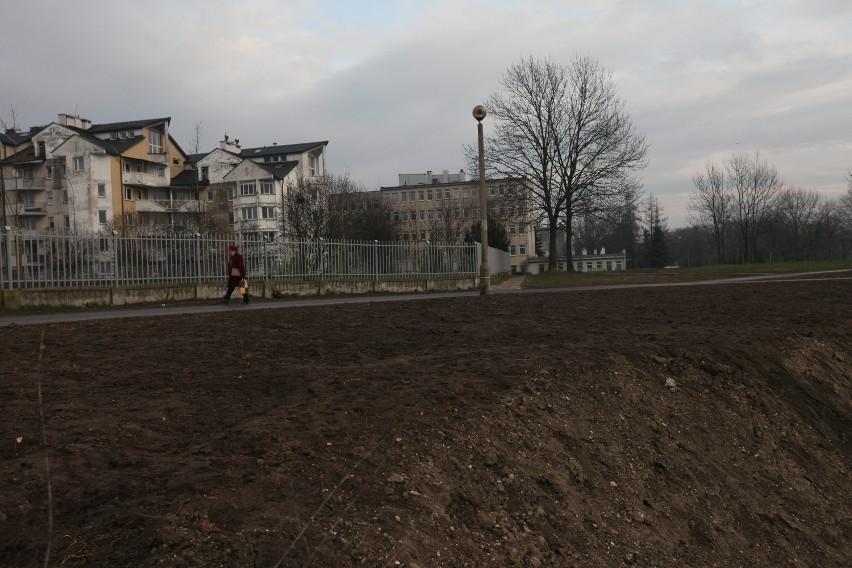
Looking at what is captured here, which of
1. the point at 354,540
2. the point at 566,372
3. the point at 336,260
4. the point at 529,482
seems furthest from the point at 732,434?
the point at 336,260

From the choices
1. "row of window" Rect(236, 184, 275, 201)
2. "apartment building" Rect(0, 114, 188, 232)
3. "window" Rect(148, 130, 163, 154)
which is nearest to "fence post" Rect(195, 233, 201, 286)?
"apartment building" Rect(0, 114, 188, 232)

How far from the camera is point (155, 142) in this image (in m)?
65.4

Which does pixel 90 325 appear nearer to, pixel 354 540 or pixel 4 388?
pixel 4 388

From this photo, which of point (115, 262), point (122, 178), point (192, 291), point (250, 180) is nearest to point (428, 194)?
point (250, 180)

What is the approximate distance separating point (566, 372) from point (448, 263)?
20.7m

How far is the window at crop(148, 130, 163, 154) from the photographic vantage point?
2539 inches

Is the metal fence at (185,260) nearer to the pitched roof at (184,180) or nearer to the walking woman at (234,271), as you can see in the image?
the walking woman at (234,271)

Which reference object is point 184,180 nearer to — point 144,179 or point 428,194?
point 144,179

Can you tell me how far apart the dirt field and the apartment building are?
54112 millimetres

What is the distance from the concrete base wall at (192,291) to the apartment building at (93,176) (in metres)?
38.6

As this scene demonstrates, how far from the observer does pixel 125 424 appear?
4871 millimetres

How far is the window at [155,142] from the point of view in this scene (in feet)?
212

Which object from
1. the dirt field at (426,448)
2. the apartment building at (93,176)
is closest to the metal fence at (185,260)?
the dirt field at (426,448)

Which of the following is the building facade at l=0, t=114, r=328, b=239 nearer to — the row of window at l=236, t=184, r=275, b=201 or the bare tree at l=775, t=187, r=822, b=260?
the row of window at l=236, t=184, r=275, b=201
